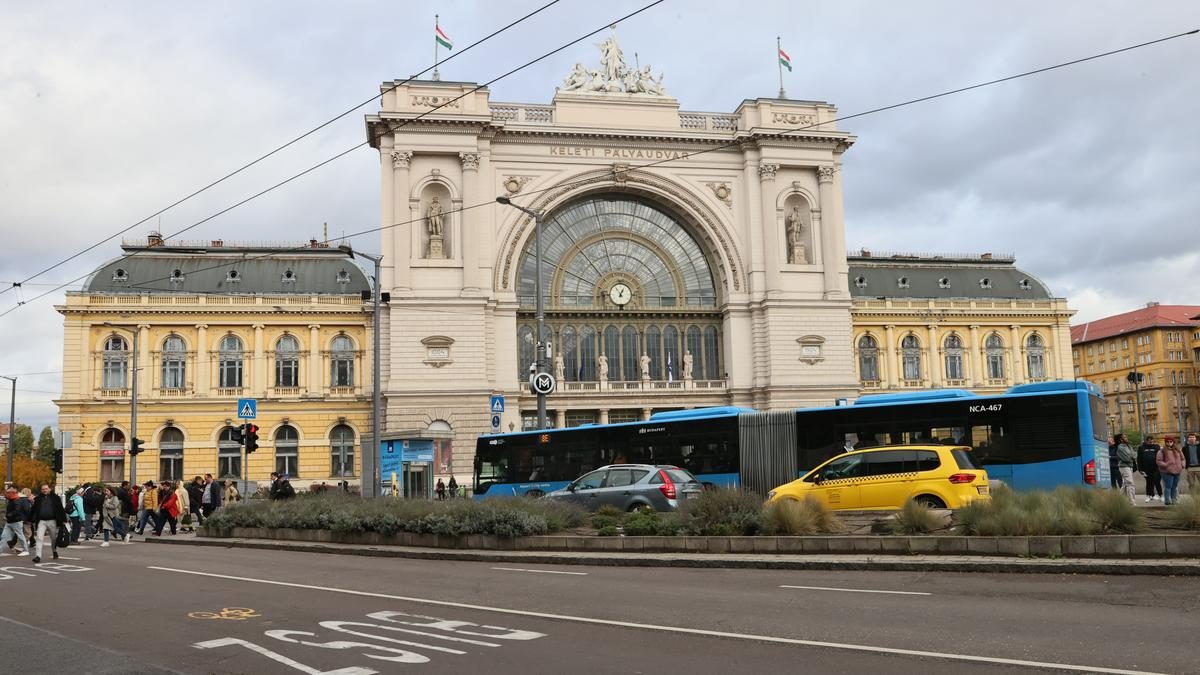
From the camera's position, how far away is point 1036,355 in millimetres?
72375

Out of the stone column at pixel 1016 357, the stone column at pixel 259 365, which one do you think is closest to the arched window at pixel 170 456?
the stone column at pixel 259 365

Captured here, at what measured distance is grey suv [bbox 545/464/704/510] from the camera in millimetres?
22281

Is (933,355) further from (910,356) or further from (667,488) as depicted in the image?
(667,488)

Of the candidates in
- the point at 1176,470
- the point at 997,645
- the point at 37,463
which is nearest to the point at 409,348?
the point at 1176,470

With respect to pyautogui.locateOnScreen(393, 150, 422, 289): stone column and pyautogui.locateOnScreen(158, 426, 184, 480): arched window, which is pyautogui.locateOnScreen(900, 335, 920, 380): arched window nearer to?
pyautogui.locateOnScreen(393, 150, 422, 289): stone column

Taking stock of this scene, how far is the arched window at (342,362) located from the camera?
2498 inches

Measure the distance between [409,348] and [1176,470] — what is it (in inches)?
1533

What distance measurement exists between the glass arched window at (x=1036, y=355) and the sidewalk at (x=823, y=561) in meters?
61.6

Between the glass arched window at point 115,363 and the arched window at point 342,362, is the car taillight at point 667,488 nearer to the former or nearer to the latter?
the arched window at point 342,362

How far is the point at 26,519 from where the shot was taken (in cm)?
2314

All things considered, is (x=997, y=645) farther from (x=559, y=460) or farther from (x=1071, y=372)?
(x=1071, y=372)

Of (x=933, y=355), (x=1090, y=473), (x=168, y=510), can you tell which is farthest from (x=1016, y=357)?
(x=168, y=510)

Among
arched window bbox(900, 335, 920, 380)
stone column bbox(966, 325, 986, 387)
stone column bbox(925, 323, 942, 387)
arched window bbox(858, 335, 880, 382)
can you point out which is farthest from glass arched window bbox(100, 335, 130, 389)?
stone column bbox(966, 325, 986, 387)

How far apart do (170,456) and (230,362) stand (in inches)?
261
